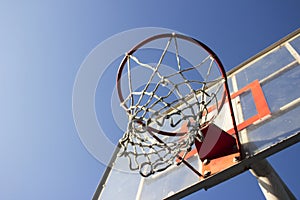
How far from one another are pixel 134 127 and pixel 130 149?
0.22m

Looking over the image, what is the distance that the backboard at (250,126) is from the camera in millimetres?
1764

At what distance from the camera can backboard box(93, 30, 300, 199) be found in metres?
1.76

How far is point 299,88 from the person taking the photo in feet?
6.84

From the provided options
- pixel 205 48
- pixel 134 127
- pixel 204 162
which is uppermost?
pixel 205 48

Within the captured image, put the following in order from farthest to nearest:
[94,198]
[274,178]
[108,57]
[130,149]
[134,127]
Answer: [94,198] < [108,57] < [130,149] < [134,127] < [274,178]

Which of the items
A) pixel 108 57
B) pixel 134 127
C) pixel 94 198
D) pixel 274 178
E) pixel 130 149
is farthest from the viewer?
pixel 94 198

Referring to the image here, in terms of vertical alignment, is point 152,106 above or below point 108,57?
below

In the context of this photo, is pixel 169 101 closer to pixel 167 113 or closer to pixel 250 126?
pixel 167 113

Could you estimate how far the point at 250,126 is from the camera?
202cm

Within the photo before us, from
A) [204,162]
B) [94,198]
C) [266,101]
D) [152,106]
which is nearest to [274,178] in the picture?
[204,162]

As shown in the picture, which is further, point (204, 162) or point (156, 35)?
point (156, 35)

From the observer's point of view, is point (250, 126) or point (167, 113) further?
point (250, 126)

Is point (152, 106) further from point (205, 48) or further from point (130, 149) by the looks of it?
point (205, 48)

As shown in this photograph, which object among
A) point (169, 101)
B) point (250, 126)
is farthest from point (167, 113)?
point (250, 126)
